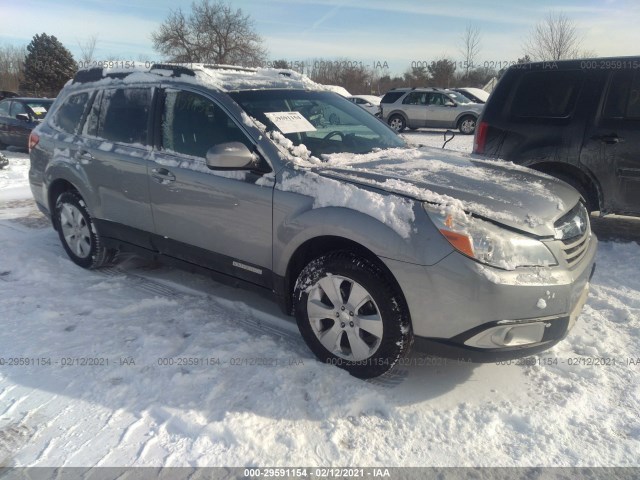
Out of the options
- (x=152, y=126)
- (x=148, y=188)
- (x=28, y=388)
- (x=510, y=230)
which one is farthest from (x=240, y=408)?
(x=152, y=126)

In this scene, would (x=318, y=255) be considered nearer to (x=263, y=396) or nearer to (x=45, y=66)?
(x=263, y=396)

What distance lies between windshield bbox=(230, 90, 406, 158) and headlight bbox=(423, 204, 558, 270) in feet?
3.71

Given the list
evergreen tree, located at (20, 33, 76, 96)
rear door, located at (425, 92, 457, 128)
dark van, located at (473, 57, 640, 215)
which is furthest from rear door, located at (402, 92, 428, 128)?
evergreen tree, located at (20, 33, 76, 96)

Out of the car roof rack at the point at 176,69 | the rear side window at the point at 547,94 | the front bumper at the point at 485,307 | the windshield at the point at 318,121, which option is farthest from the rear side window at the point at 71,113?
the rear side window at the point at 547,94

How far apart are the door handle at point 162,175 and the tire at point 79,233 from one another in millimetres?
1145

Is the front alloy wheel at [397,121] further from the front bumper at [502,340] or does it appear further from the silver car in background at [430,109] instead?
the front bumper at [502,340]

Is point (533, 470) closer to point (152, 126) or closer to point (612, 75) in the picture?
point (152, 126)

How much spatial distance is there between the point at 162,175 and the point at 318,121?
1257 mm

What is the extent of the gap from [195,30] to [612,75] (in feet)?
131

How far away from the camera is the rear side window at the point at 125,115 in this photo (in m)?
4.08

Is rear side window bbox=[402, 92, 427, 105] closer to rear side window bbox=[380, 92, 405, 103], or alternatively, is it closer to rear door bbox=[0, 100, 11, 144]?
rear side window bbox=[380, 92, 405, 103]

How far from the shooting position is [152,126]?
13.1 ft

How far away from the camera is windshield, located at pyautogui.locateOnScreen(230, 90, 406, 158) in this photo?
138 inches

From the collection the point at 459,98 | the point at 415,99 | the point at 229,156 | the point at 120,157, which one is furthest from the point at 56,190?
the point at 459,98
